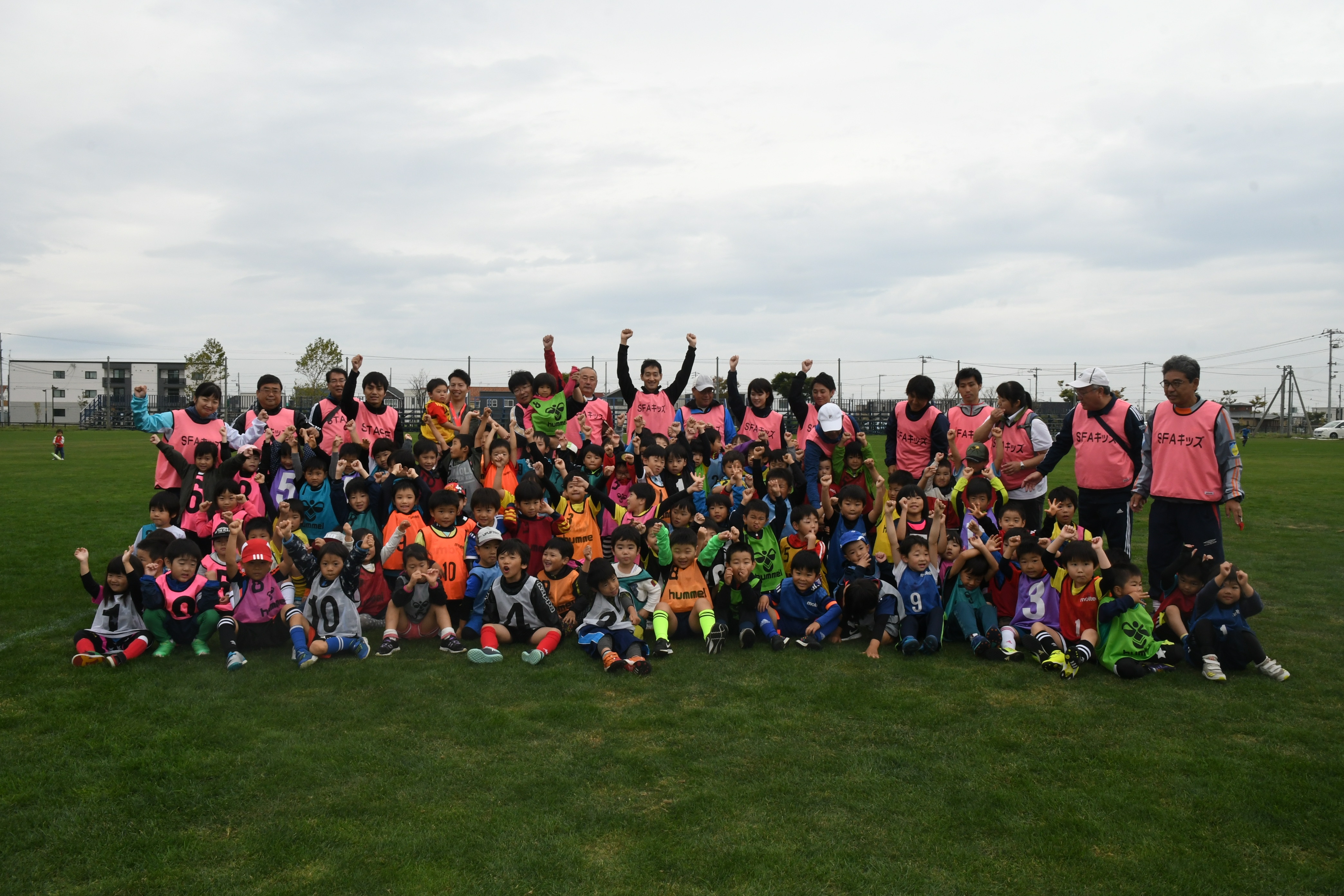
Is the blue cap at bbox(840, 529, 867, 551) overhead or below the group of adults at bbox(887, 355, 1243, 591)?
below

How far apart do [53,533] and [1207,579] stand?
525 inches

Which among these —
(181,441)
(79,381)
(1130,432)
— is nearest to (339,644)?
(181,441)

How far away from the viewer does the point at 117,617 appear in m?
5.95

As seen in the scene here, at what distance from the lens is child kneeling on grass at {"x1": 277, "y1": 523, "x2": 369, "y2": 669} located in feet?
19.4

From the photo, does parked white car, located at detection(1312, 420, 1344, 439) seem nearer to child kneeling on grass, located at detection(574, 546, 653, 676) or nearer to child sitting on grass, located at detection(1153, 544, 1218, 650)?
child sitting on grass, located at detection(1153, 544, 1218, 650)

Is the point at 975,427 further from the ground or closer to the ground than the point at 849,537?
further from the ground

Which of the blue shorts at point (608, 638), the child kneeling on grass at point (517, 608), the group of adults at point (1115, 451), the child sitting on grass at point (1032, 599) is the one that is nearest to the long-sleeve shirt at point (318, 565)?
the child kneeling on grass at point (517, 608)

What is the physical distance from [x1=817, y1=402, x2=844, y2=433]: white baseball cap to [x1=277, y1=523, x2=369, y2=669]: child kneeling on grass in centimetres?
417

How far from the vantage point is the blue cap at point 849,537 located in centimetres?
686

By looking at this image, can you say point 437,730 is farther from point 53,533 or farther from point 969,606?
point 53,533

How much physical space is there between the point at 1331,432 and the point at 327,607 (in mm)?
65430

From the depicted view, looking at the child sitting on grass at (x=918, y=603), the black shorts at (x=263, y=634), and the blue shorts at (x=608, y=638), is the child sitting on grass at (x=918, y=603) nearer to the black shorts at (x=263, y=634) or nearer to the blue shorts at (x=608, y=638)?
the blue shorts at (x=608, y=638)

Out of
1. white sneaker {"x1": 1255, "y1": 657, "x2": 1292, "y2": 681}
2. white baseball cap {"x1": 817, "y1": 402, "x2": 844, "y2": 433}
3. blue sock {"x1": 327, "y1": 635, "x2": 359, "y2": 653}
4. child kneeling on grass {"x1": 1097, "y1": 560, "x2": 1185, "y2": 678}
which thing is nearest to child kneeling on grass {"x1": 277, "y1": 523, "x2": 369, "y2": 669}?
blue sock {"x1": 327, "y1": 635, "x2": 359, "y2": 653}

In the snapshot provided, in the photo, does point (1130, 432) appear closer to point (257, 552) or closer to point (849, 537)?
point (849, 537)
